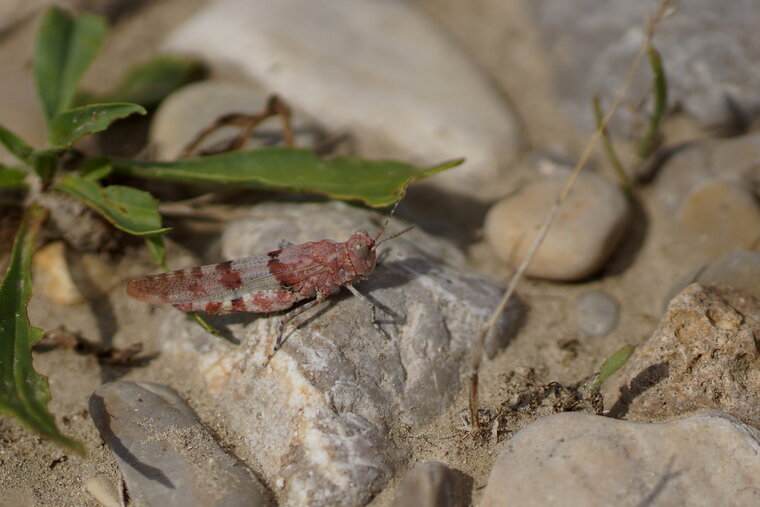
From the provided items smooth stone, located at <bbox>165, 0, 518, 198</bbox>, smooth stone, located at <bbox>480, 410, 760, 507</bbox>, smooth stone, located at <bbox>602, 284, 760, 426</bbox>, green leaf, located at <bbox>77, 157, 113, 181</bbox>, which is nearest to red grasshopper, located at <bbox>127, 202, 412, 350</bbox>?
green leaf, located at <bbox>77, 157, 113, 181</bbox>

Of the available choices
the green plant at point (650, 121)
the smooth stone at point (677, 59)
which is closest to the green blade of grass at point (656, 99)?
the green plant at point (650, 121)

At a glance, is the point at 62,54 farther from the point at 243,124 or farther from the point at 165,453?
the point at 165,453

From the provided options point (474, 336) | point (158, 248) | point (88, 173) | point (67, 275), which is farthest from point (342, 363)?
point (88, 173)

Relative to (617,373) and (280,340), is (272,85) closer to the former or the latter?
(280,340)

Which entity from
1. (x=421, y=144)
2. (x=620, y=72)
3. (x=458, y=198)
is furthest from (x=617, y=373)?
(x=620, y=72)

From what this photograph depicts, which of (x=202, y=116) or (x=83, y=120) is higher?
(x=83, y=120)
